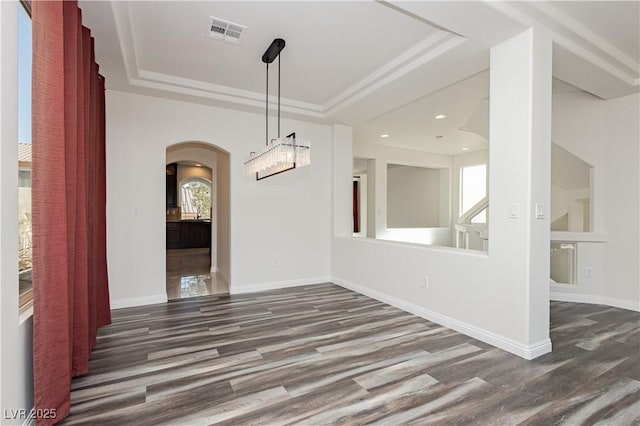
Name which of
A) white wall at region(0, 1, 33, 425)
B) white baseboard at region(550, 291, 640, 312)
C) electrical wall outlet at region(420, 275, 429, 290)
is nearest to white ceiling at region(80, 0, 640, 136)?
white wall at region(0, 1, 33, 425)

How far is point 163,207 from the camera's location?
165 inches

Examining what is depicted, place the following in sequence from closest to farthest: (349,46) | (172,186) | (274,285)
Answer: (349,46)
(274,285)
(172,186)

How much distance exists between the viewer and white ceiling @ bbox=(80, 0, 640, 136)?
249 cm

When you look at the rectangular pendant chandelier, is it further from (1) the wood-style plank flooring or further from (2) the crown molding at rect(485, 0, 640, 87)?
(2) the crown molding at rect(485, 0, 640, 87)

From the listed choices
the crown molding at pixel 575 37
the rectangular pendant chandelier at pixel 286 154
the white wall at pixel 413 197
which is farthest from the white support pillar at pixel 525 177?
the white wall at pixel 413 197

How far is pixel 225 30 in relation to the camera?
288 centimetres

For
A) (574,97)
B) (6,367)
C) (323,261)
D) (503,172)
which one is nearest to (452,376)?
(503,172)

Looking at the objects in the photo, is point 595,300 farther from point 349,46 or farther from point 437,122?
point 349,46

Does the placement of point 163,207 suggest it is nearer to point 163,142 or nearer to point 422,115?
point 163,142

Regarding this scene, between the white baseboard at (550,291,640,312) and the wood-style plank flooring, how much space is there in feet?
1.14

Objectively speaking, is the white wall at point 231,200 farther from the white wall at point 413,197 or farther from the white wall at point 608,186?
the white wall at point 413,197

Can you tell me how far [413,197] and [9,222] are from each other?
385 inches

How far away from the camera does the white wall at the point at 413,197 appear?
9.53m

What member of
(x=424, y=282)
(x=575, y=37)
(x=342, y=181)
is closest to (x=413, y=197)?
(x=342, y=181)
